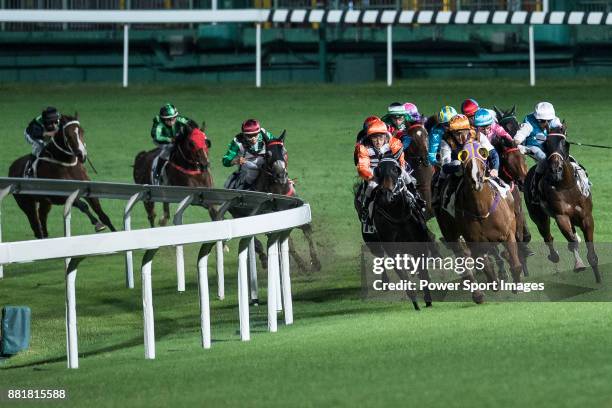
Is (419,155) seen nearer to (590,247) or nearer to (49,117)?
(590,247)

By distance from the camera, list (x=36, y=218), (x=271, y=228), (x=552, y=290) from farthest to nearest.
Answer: (x=36, y=218), (x=552, y=290), (x=271, y=228)

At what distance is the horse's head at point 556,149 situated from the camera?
13.3 m

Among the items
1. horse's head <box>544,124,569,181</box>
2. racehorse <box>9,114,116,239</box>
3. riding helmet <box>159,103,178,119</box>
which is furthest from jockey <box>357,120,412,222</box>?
riding helmet <box>159,103,178,119</box>

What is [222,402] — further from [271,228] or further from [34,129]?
[34,129]

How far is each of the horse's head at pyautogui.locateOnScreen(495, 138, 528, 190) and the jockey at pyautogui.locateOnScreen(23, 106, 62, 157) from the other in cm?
600

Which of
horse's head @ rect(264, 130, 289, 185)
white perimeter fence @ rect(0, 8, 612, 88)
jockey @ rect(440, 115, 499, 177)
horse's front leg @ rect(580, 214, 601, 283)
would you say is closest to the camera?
jockey @ rect(440, 115, 499, 177)

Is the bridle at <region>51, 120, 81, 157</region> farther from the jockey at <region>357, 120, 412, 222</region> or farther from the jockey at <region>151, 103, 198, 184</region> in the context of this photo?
the jockey at <region>357, 120, 412, 222</region>

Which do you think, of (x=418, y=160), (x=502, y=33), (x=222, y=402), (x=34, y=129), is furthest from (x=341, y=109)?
(x=222, y=402)

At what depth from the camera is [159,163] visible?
17938 mm

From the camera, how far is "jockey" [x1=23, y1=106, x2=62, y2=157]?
59.5ft

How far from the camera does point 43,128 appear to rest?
18.4m

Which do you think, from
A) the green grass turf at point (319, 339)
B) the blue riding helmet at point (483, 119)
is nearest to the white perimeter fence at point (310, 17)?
the green grass turf at point (319, 339)

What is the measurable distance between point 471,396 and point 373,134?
5.85 m

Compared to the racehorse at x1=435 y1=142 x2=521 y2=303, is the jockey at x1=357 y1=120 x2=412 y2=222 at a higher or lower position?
higher
